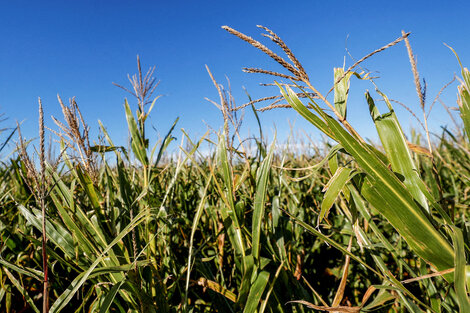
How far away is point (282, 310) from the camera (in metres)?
0.95

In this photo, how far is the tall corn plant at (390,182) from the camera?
1.95ft

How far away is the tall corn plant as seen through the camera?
1.95 ft

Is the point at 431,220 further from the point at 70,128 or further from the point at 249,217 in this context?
the point at 70,128

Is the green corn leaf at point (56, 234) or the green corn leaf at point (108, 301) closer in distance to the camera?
the green corn leaf at point (108, 301)

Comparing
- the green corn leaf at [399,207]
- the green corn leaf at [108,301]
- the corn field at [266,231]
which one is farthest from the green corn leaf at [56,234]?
the green corn leaf at [399,207]

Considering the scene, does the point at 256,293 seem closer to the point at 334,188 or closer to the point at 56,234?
the point at 334,188

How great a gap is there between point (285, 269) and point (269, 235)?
163 millimetres

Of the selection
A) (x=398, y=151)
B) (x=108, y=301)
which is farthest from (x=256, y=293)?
(x=398, y=151)

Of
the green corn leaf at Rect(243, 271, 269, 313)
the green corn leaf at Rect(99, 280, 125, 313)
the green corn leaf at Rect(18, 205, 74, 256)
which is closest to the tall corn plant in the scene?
the green corn leaf at Rect(243, 271, 269, 313)

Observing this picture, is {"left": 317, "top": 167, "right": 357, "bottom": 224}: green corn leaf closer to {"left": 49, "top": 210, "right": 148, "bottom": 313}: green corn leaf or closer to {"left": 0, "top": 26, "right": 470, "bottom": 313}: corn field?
{"left": 0, "top": 26, "right": 470, "bottom": 313}: corn field

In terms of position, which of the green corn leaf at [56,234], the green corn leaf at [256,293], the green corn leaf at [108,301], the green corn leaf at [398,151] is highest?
the green corn leaf at [398,151]

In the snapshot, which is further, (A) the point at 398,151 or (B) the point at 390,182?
(A) the point at 398,151

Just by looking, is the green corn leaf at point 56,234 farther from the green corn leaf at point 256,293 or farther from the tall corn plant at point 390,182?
the tall corn plant at point 390,182

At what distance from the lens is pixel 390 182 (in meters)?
0.62
